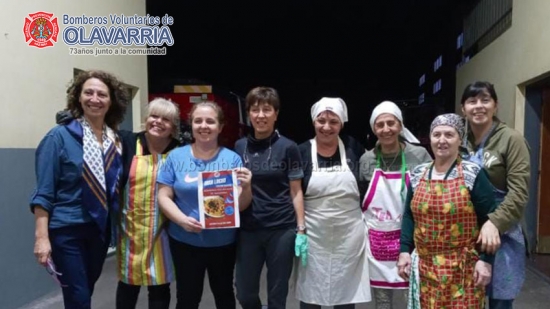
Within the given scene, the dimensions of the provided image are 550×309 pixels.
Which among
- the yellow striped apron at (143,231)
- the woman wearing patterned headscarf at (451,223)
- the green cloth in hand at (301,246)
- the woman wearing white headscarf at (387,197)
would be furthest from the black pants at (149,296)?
the woman wearing patterned headscarf at (451,223)

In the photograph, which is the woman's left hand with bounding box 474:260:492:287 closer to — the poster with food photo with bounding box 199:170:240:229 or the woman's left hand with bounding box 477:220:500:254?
the woman's left hand with bounding box 477:220:500:254

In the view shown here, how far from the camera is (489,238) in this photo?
2.04 meters

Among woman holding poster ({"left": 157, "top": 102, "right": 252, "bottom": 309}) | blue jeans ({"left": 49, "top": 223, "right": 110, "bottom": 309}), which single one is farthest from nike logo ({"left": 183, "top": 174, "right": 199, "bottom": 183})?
blue jeans ({"left": 49, "top": 223, "right": 110, "bottom": 309})

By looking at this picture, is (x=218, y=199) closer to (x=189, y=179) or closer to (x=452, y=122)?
(x=189, y=179)

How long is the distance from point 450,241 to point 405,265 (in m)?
0.29

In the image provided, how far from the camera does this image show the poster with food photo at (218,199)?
2365 mm

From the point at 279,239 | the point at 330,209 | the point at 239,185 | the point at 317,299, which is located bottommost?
the point at 317,299

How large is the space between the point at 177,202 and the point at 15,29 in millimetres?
2314

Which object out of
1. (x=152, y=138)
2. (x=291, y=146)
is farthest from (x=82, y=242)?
(x=291, y=146)

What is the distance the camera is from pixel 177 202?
248cm

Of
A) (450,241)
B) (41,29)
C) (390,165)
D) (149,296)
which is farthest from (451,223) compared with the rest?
(41,29)

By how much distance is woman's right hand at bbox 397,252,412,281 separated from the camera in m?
2.26

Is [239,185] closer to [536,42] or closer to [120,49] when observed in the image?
[120,49]

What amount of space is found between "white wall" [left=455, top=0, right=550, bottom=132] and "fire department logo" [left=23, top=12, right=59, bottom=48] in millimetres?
4844
